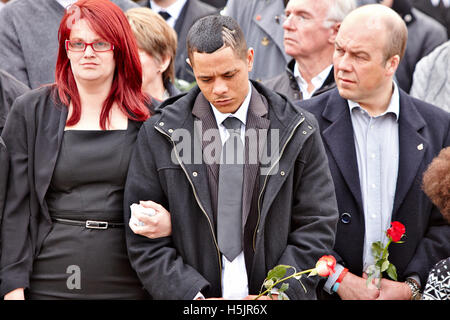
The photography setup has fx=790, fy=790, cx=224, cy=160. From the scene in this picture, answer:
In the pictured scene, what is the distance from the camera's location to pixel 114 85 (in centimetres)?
406

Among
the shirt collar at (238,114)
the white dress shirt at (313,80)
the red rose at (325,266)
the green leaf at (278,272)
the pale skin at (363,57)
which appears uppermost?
the pale skin at (363,57)

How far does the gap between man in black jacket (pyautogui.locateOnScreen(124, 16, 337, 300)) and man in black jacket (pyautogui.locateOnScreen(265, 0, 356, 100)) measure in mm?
1469

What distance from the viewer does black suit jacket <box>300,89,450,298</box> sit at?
4301mm

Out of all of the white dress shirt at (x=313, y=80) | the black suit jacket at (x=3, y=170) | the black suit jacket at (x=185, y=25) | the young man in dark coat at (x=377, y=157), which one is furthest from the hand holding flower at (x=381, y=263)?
the black suit jacket at (x=185, y=25)

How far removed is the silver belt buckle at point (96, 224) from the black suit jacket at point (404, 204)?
1282 millimetres

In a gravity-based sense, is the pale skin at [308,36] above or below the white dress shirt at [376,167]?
above

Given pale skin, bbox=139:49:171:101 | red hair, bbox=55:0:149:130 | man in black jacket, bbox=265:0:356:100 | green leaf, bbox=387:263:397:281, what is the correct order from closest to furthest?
red hair, bbox=55:0:149:130 < green leaf, bbox=387:263:397:281 < pale skin, bbox=139:49:171:101 < man in black jacket, bbox=265:0:356:100

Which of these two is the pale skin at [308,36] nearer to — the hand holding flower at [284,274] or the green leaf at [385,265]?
the green leaf at [385,265]

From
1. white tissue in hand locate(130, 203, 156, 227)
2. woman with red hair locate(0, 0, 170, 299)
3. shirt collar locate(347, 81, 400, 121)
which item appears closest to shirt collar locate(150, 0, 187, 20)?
shirt collar locate(347, 81, 400, 121)

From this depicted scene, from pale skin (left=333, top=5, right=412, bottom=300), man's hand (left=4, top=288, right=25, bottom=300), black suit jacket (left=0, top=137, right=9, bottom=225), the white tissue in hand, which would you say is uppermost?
pale skin (left=333, top=5, right=412, bottom=300)

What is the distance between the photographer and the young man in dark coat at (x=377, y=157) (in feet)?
14.1

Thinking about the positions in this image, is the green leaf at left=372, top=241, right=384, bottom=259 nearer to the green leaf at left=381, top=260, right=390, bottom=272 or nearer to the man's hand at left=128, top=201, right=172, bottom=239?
the green leaf at left=381, top=260, right=390, bottom=272
